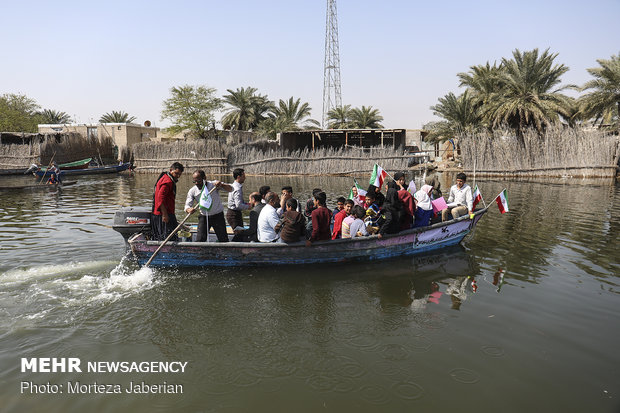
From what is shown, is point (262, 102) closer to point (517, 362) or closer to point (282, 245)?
point (282, 245)

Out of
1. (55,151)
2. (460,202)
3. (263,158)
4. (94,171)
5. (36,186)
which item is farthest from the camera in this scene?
(55,151)

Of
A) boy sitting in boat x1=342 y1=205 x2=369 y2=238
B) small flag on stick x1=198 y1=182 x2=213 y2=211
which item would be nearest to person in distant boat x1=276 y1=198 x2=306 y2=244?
boy sitting in boat x1=342 y1=205 x2=369 y2=238

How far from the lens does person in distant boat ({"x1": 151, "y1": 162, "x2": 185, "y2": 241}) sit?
718cm

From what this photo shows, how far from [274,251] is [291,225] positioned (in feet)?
1.99

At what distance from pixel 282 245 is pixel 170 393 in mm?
3632

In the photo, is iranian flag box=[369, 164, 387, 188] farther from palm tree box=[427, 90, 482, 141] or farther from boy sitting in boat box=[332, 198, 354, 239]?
palm tree box=[427, 90, 482, 141]

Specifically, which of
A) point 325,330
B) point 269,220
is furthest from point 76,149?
point 325,330

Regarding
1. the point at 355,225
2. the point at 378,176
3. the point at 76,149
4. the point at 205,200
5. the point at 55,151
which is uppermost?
the point at 76,149

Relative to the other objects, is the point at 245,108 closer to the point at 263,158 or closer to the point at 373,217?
the point at 263,158

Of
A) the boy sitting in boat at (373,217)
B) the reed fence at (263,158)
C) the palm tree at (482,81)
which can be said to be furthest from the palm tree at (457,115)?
the boy sitting in boat at (373,217)

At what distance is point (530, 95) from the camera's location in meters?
26.5

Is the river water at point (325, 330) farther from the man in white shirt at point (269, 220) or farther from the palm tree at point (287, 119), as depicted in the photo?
the palm tree at point (287, 119)

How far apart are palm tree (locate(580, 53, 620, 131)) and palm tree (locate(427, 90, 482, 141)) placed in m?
7.42

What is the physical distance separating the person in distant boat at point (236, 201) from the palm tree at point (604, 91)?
26.0 m
